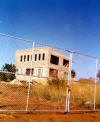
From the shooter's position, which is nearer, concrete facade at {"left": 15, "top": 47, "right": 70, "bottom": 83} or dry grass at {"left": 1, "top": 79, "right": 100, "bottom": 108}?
dry grass at {"left": 1, "top": 79, "right": 100, "bottom": 108}

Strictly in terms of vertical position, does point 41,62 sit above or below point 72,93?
above

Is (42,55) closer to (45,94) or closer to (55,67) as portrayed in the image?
(55,67)

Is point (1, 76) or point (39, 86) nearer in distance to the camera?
point (39, 86)

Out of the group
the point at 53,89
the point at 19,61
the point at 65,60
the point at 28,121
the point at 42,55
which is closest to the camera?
the point at 28,121

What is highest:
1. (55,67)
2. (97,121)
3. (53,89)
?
(55,67)

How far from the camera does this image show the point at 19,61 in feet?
114

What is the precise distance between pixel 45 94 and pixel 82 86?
2.30m

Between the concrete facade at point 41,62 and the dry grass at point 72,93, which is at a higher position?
the concrete facade at point 41,62

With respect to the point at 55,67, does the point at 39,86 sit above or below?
below

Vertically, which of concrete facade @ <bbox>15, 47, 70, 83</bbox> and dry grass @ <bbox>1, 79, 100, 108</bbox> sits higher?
concrete facade @ <bbox>15, 47, 70, 83</bbox>

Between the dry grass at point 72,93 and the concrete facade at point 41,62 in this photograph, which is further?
the concrete facade at point 41,62

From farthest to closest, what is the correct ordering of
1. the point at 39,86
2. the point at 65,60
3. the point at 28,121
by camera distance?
the point at 65,60 → the point at 39,86 → the point at 28,121

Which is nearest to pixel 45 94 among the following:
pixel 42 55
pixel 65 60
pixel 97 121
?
pixel 97 121

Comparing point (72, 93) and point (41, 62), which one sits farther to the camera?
point (41, 62)
